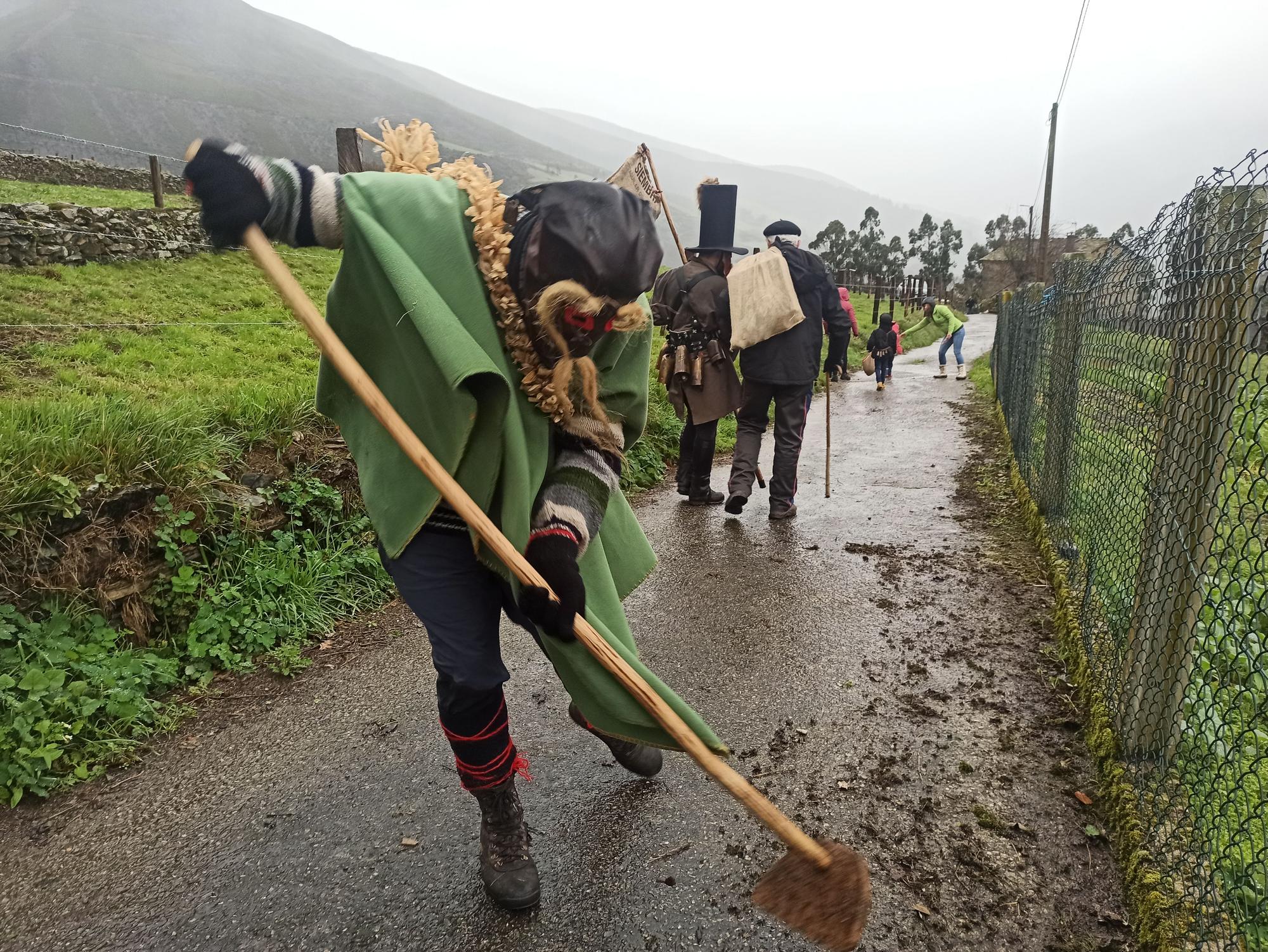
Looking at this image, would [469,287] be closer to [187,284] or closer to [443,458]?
[443,458]

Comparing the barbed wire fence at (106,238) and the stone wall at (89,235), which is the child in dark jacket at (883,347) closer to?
the barbed wire fence at (106,238)

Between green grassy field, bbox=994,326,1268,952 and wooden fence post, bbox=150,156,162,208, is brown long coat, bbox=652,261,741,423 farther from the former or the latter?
wooden fence post, bbox=150,156,162,208

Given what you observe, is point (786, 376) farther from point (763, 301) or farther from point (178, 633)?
point (178, 633)

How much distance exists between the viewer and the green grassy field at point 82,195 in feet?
43.9

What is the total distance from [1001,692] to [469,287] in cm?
271

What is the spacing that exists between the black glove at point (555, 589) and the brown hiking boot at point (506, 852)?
2.07ft

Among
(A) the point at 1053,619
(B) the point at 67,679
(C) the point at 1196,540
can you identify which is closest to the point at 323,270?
(B) the point at 67,679

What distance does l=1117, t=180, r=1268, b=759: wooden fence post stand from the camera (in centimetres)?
201

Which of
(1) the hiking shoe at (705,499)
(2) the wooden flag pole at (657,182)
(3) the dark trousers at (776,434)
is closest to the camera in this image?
(2) the wooden flag pole at (657,182)

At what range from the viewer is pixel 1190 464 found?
85.5 inches

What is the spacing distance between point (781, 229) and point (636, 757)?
438 cm

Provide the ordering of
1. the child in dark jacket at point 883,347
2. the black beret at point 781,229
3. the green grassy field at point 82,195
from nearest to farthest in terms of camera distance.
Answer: the black beret at point 781,229, the child in dark jacket at point 883,347, the green grassy field at point 82,195

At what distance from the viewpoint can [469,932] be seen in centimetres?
198

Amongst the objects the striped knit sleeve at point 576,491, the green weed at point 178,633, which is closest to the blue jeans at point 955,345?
the green weed at point 178,633
